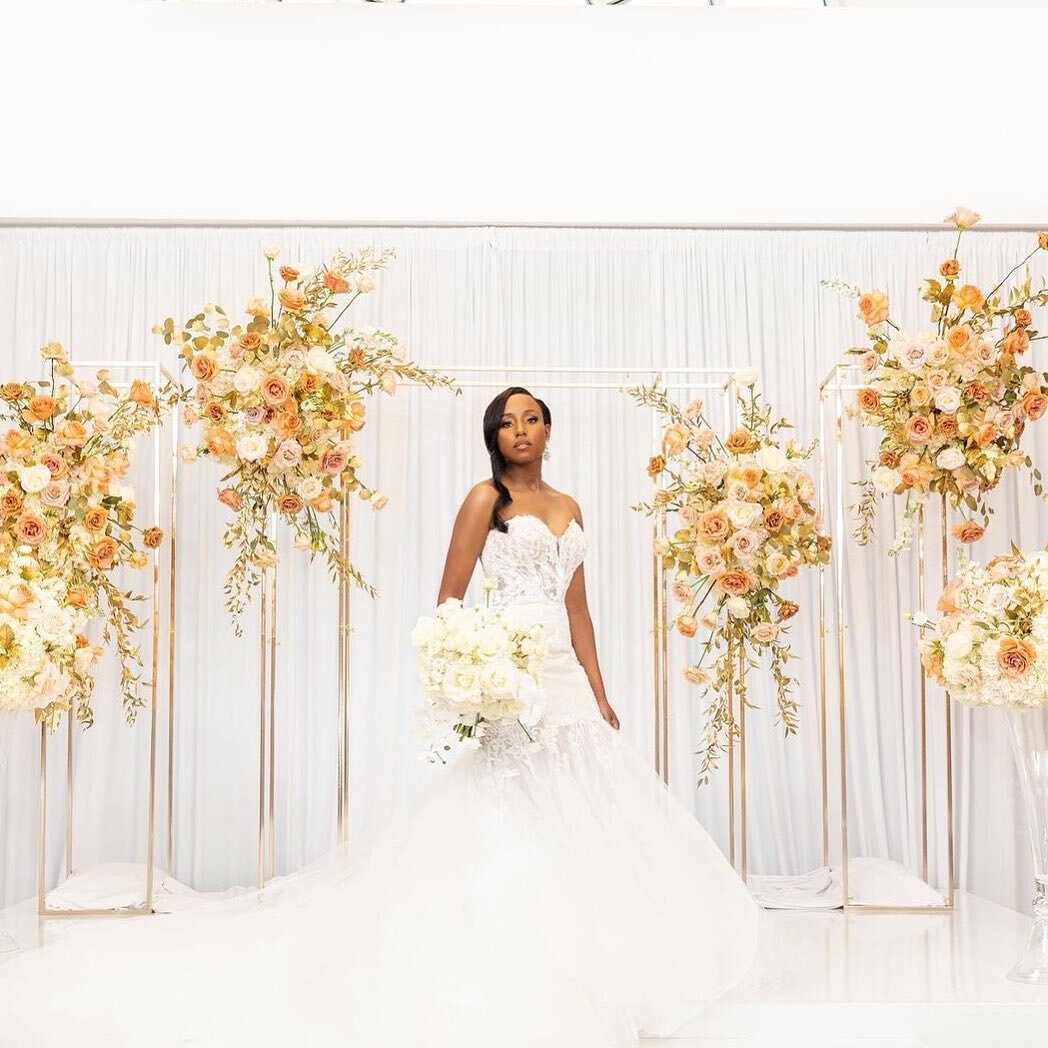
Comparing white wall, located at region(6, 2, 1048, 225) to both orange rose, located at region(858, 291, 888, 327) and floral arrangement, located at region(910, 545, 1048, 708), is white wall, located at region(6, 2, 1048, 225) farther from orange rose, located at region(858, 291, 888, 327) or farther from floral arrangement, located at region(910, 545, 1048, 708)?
floral arrangement, located at region(910, 545, 1048, 708)

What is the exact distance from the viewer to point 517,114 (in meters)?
6.12

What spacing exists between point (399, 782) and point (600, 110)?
347 cm

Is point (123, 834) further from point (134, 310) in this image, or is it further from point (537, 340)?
point (537, 340)

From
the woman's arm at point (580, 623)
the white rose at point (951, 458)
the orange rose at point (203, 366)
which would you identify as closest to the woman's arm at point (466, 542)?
the woman's arm at point (580, 623)

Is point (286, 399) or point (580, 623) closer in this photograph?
point (580, 623)

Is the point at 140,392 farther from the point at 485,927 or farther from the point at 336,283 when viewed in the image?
the point at 485,927

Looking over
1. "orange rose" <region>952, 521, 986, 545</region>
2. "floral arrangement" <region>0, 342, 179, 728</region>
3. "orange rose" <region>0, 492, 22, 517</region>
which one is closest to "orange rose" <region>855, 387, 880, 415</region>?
"orange rose" <region>952, 521, 986, 545</region>

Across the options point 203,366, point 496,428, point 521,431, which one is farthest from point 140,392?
point 521,431

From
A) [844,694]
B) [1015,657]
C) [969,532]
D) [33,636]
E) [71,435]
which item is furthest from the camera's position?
[844,694]

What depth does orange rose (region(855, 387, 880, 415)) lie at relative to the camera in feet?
17.0

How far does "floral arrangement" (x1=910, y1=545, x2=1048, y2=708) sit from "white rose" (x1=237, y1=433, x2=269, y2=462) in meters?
2.65

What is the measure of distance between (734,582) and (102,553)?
2621mm

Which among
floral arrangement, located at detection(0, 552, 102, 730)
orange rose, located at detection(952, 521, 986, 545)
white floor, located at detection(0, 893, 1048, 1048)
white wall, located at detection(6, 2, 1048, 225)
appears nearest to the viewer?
white floor, located at detection(0, 893, 1048, 1048)

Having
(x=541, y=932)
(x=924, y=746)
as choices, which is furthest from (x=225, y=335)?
(x=924, y=746)
